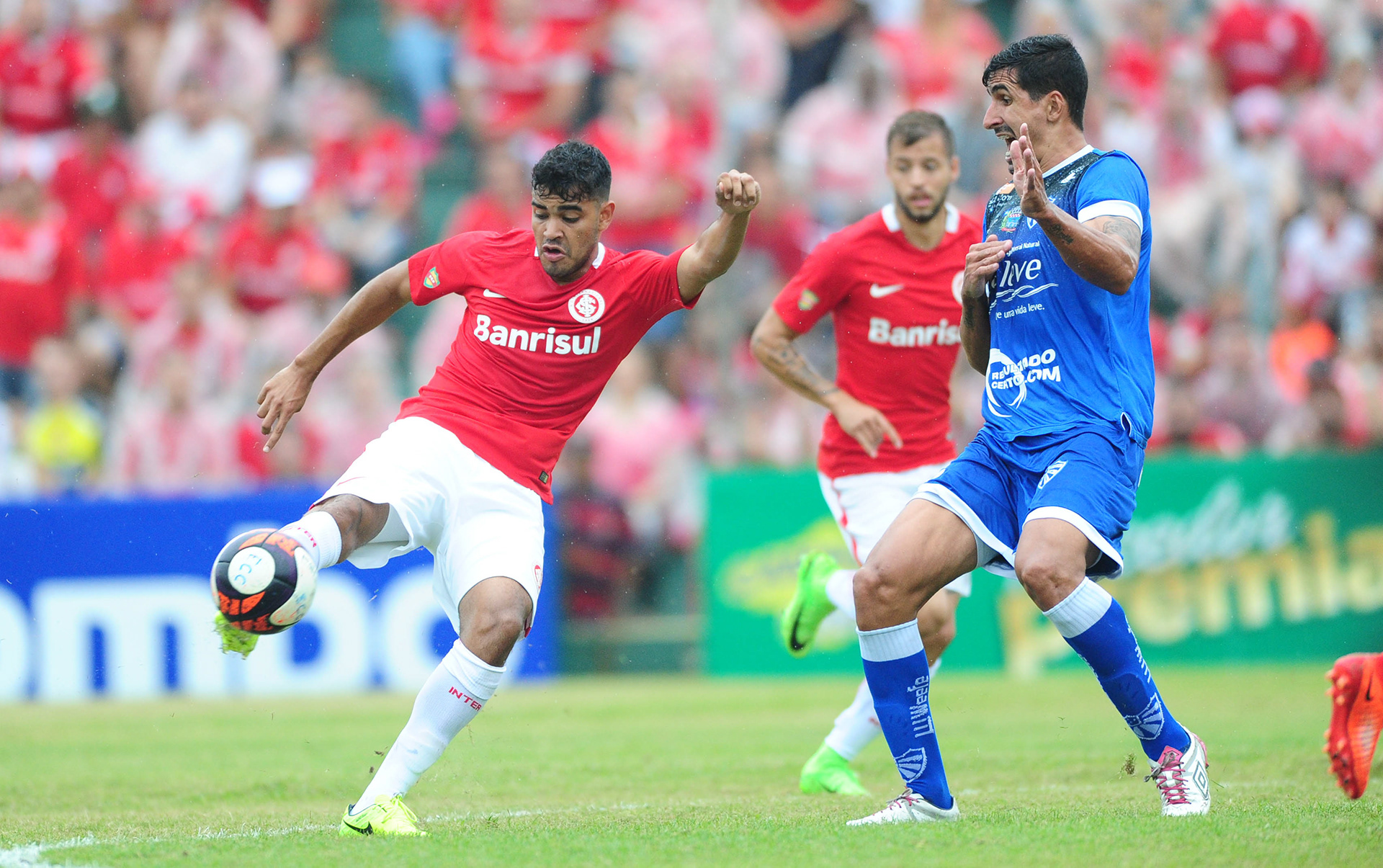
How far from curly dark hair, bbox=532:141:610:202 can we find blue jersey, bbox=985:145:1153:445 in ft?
4.89

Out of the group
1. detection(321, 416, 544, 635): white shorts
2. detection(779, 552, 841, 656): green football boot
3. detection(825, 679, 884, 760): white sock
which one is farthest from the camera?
detection(779, 552, 841, 656): green football boot

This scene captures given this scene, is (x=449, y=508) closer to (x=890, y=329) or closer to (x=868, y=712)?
(x=868, y=712)

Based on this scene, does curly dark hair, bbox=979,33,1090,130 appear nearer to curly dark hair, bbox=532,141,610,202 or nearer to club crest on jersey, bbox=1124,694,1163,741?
curly dark hair, bbox=532,141,610,202

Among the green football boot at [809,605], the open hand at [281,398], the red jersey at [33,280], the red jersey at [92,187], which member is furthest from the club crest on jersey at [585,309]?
the red jersey at [92,187]

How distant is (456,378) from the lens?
6.03 metres

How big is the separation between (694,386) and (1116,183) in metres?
8.48

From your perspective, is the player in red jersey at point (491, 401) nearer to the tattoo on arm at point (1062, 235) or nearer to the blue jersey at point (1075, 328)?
the blue jersey at point (1075, 328)

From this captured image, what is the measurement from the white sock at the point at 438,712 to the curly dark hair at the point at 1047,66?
2.68 meters

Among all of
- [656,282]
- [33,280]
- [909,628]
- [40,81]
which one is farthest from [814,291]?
[40,81]

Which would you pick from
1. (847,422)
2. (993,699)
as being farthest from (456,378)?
(993,699)

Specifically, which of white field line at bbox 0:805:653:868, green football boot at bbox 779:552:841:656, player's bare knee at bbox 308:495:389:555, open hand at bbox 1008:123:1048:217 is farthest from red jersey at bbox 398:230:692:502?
green football boot at bbox 779:552:841:656

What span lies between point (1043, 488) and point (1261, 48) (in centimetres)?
1146

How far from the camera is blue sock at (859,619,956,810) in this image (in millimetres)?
5305

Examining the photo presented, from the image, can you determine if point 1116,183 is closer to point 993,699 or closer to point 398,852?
point 398,852
